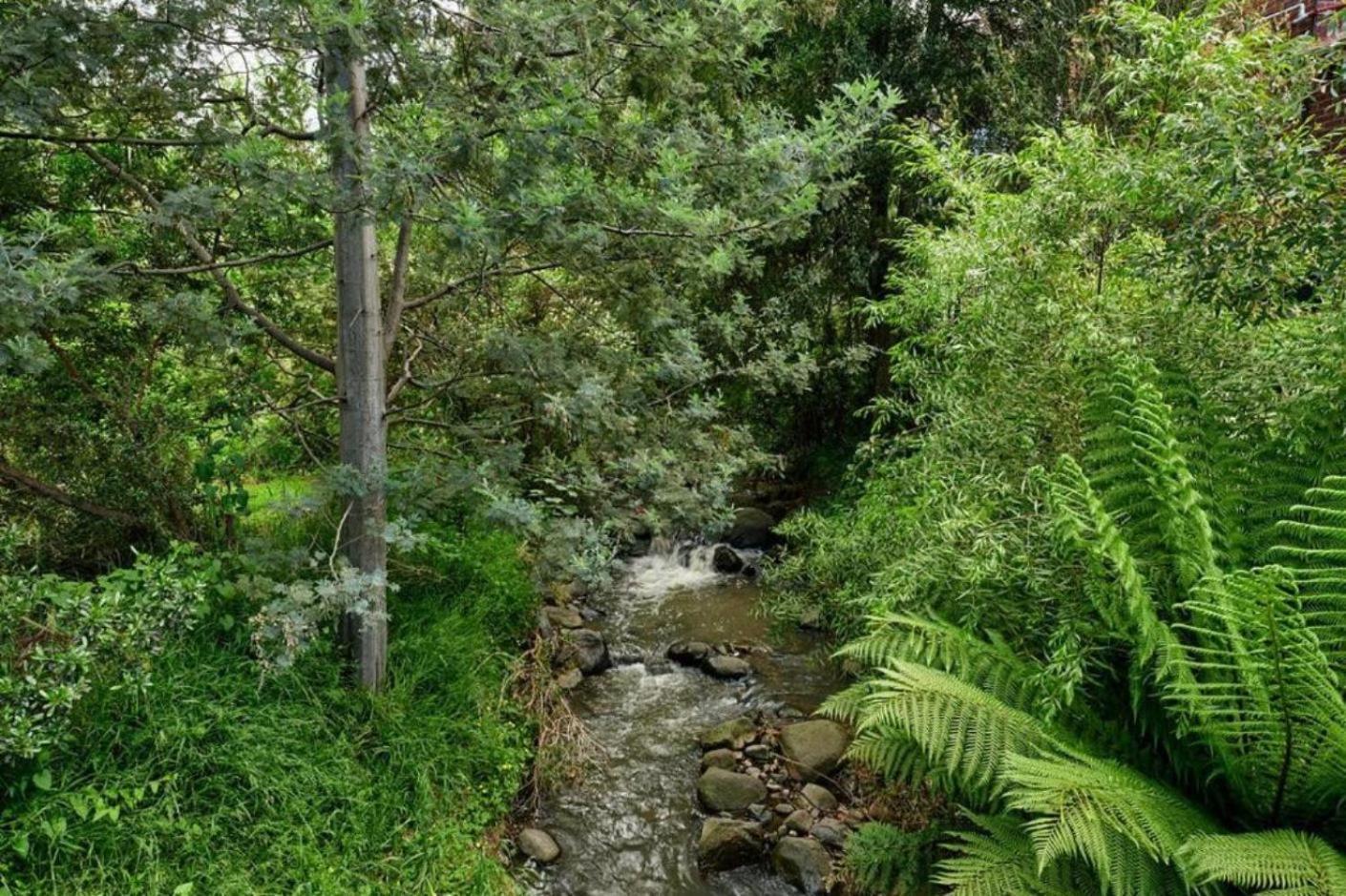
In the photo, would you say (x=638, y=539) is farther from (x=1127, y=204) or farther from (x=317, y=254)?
(x=1127, y=204)

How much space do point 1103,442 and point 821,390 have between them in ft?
19.5

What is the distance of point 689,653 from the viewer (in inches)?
221

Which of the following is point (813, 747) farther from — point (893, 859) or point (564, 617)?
point (564, 617)

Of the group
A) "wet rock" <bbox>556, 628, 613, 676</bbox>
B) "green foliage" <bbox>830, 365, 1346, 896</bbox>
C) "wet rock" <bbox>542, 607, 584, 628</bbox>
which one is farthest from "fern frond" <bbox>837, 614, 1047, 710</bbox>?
"wet rock" <bbox>542, 607, 584, 628</bbox>

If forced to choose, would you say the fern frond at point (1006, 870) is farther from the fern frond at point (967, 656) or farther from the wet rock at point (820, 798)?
the wet rock at point (820, 798)

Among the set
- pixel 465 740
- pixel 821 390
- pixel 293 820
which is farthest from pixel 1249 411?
pixel 821 390

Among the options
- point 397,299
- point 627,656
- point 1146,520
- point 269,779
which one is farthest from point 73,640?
point 627,656

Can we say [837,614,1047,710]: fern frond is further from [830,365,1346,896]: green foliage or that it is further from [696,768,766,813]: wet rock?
[696,768,766,813]: wet rock

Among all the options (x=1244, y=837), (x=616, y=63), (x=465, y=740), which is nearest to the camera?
(x=1244, y=837)

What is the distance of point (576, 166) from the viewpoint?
110 inches

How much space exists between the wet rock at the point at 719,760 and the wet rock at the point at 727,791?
0.43 ft

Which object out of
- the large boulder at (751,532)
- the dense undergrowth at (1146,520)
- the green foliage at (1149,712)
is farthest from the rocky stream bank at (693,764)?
the large boulder at (751,532)

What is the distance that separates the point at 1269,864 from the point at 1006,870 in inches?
26.3

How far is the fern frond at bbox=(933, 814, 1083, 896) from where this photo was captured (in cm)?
219
